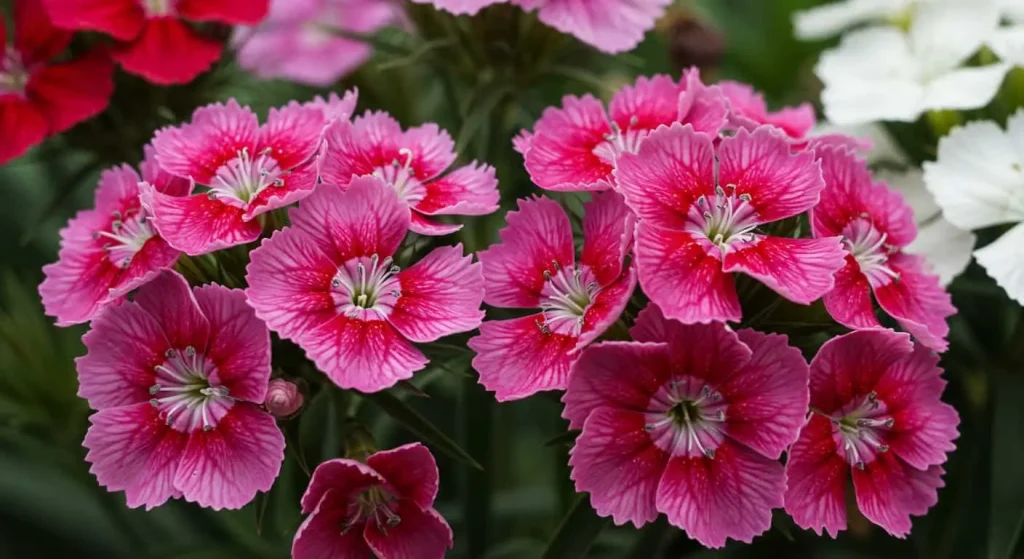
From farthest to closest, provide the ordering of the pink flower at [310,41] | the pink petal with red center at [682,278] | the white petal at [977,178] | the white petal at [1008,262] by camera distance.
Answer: the pink flower at [310,41]
the white petal at [977,178]
the white petal at [1008,262]
the pink petal with red center at [682,278]

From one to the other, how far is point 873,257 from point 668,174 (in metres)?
0.27

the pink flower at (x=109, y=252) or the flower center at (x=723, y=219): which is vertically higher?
the flower center at (x=723, y=219)

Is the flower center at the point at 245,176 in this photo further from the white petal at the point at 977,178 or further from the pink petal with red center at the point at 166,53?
the white petal at the point at 977,178

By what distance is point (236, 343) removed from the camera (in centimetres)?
96

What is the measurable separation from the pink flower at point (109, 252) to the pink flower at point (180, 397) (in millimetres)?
34

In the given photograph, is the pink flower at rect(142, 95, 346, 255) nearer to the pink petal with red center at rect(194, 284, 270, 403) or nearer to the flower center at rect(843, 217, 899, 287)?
the pink petal with red center at rect(194, 284, 270, 403)

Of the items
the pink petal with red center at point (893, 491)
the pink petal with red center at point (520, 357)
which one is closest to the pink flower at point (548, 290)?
the pink petal with red center at point (520, 357)

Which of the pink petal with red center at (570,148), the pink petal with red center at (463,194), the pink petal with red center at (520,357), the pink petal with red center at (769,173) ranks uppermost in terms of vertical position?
the pink petal with red center at (769,173)

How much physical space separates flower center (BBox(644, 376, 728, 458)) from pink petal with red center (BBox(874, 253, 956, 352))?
24 centimetres

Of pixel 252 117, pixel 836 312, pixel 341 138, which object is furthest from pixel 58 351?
pixel 836 312

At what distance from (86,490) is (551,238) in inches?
40.1

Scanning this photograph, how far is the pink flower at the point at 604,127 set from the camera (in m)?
1.08

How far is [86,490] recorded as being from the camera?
164cm

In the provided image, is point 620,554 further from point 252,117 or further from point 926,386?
point 252,117
